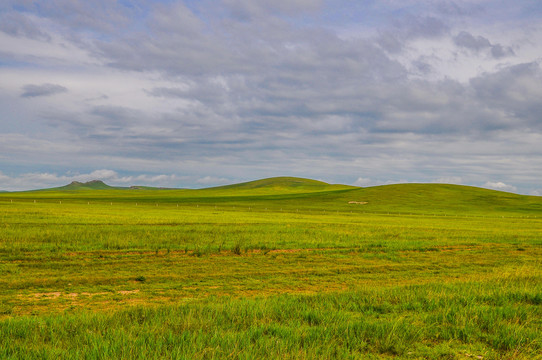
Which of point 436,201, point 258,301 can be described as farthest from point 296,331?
point 436,201

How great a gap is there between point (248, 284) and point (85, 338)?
6.94 m

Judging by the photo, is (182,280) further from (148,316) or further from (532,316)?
(532,316)

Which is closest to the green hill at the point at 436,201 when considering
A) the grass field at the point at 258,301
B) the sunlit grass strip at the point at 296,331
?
the grass field at the point at 258,301

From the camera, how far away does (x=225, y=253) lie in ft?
60.2

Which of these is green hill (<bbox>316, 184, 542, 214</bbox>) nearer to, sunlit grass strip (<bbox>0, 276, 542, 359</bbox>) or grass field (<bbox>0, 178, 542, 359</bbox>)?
grass field (<bbox>0, 178, 542, 359</bbox>)

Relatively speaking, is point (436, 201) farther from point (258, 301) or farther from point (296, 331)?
point (296, 331)

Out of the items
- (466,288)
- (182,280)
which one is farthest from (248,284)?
(466,288)

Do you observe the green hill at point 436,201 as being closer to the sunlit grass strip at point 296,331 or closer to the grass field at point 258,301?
the grass field at point 258,301

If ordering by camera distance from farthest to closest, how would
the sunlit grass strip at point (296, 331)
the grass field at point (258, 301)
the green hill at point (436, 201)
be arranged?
the green hill at point (436, 201) < the grass field at point (258, 301) < the sunlit grass strip at point (296, 331)

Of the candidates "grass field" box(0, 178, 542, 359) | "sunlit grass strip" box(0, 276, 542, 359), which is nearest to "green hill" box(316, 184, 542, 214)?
"grass field" box(0, 178, 542, 359)

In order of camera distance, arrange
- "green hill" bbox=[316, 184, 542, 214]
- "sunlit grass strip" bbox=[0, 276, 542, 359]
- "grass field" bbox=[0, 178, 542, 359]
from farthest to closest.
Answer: "green hill" bbox=[316, 184, 542, 214] → "grass field" bbox=[0, 178, 542, 359] → "sunlit grass strip" bbox=[0, 276, 542, 359]

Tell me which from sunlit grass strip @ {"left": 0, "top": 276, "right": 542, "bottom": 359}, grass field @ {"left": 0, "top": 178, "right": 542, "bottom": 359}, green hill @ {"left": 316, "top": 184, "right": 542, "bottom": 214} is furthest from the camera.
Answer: green hill @ {"left": 316, "top": 184, "right": 542, "bottom": 214}

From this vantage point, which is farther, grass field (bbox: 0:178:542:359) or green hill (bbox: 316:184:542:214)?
green hill (bbox: 316:184:542:214)

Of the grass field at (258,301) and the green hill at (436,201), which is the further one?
the green hill at (436,201)
